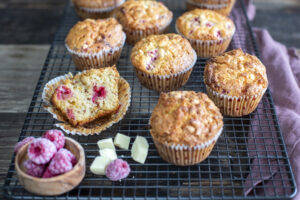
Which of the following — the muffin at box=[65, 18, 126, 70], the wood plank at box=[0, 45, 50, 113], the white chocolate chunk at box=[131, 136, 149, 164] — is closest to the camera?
the white chocolate chunk at box=[131, 136, 149, 164]

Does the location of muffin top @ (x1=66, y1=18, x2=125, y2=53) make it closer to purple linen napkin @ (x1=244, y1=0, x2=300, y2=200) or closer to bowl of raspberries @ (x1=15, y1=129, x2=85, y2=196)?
bowl of raspberries @ (x1=15, y1=129, x2=85, y2=196)

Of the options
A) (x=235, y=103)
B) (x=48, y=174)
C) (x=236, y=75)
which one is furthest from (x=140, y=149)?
(x=236, y=75)

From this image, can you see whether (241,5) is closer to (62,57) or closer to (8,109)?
(62,57)

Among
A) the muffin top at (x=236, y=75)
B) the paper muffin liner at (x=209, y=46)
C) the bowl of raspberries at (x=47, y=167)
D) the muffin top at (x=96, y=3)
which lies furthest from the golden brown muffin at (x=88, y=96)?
the muffin top at (x=96, y=3)

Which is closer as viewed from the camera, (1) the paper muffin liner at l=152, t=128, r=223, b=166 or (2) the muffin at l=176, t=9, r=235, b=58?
(1) the paper muffin liner at l=152, t=128, r=223, b=166

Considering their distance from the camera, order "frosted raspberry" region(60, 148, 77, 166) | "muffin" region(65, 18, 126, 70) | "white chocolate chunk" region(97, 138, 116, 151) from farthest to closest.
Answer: "muffin" region(65, 18, 126, 70)
"white chocolate chunk" region(97, 138, 116, 151)
"frosted raspberry" region(60, 148, 77, 166)

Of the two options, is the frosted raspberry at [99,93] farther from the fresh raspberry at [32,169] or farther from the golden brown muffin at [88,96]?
the fresh raspberry at [32,169]

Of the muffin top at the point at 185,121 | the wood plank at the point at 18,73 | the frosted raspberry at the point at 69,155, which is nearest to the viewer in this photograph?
the frosted raspberry at the point at 69,155

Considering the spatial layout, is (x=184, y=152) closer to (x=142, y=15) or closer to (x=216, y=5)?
(x=142, y=15)

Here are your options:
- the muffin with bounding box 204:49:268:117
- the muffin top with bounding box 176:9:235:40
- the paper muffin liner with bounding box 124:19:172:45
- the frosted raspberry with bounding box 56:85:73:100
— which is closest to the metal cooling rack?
the muffin with bounding box 204:49:268:117
